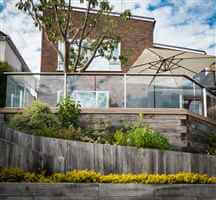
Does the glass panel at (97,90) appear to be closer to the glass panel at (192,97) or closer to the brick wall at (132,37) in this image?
the glass panel at (192,97)

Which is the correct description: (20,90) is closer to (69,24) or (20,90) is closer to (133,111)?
(133,111)

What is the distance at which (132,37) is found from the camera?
19.7m

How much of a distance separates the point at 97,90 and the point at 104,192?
4557mm

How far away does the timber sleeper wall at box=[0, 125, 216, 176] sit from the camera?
6.77m

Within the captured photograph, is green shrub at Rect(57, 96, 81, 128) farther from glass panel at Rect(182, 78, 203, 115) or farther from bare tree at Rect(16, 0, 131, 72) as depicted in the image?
glass panel at Rect(182, 78, 203, 115)

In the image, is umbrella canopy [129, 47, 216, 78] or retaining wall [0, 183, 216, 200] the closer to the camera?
retaining wall [0, 183, 216, 200]

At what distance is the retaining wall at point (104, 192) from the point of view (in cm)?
621

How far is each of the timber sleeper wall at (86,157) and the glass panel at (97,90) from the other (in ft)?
9.81

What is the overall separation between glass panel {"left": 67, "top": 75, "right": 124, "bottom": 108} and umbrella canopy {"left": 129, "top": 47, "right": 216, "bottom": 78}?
7.98 feet

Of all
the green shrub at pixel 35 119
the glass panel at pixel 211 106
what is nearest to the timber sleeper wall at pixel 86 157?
the green shrub at pixel 35 119

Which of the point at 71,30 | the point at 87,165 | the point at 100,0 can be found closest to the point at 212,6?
the point at 100,0

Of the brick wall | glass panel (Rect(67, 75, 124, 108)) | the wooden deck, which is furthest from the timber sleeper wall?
the brick wall

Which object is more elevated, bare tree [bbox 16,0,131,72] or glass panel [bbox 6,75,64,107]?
bare tree [bbox 16,0,131,72]

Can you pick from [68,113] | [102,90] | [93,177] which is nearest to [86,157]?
[93,177]
